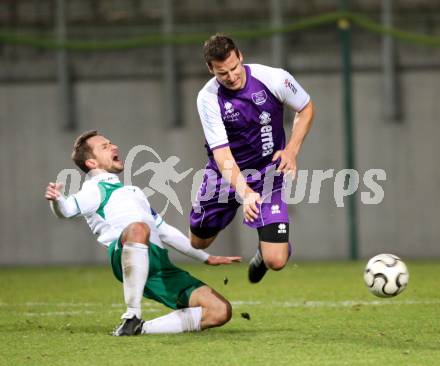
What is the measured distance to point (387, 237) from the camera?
37.2ft

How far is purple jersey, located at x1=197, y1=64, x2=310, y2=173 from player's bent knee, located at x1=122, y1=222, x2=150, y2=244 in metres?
0.85

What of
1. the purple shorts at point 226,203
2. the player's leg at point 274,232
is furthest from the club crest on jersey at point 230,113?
the player's leg at point 274,232

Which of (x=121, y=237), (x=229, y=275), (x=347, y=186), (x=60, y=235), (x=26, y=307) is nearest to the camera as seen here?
(x=121, y=237)

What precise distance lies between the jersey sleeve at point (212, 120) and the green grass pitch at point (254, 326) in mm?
1058

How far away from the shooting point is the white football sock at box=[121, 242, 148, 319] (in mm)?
5297

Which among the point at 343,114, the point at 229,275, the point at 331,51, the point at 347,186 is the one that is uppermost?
the point at 331,51

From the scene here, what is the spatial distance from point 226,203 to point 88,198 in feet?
4.89

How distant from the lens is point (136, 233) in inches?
212

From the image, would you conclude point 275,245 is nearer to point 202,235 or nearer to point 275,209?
point 275,209

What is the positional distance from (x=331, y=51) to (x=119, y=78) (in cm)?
241

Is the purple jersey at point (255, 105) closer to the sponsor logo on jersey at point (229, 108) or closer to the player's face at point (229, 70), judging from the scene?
the sponsor logo on jersey at point (229, 108)


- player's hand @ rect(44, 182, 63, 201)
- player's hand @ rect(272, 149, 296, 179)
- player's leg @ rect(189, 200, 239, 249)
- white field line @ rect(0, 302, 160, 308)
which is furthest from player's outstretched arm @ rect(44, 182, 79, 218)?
white field line @ rect(0, 302, 160, 308)

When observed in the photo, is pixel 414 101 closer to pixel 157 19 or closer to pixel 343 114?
pixel 343 114

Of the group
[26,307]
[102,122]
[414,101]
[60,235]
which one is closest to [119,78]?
[102,122]
